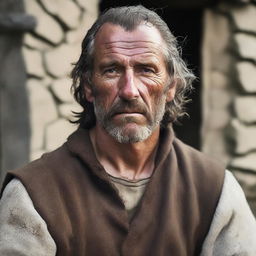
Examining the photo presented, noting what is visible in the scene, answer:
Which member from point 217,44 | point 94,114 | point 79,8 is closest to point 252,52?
point 217,44

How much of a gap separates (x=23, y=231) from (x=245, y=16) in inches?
117

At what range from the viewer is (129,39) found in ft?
10.8

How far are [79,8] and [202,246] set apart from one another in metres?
2.24

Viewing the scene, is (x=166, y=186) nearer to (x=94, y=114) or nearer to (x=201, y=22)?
(x=94, y=114)

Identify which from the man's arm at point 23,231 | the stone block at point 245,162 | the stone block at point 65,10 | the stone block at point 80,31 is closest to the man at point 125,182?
the man's arm at point 23,231

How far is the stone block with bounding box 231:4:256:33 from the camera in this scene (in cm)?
573

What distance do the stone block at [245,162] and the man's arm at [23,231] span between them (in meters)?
2.68

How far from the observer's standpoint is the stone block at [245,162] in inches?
225

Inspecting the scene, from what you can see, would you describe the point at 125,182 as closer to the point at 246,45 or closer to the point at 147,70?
the point at 147,70

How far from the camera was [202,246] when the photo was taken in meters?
3.38

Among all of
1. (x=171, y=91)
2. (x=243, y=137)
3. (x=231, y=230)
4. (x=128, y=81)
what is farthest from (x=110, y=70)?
(x=243, y=137)

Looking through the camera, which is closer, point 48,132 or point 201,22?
point 48,132

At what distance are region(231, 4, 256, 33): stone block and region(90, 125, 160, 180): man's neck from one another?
2.46 metres

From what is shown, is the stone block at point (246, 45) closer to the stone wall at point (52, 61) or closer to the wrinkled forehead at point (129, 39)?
the stone wall at point (52, 61)
